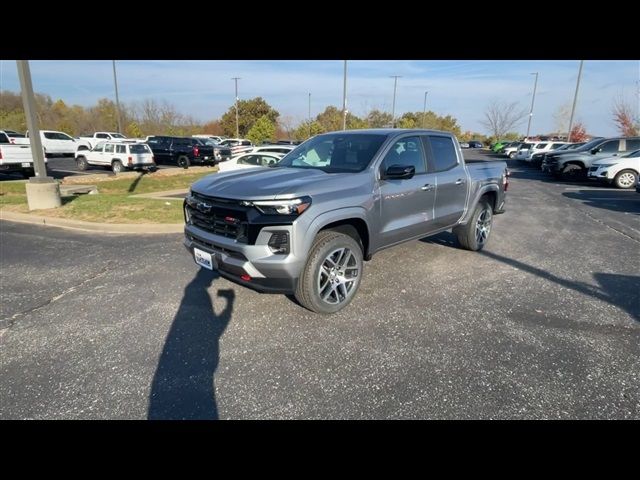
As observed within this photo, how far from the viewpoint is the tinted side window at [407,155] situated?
13.1ft

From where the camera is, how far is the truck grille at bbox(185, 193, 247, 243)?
311 centimetres

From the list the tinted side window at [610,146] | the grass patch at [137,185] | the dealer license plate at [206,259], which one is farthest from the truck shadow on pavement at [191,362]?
the tinted side window at [610,146]

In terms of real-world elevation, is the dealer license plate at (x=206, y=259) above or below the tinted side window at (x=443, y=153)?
below

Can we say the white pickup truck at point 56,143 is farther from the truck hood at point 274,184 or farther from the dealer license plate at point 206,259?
the dealer license plate at point 206,259

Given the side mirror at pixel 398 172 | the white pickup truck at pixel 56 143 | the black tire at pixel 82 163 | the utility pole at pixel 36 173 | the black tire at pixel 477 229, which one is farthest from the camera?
the white pickup truck at pixel 56 143

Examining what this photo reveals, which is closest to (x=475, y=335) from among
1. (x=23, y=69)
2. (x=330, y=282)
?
(x=330, y=282)

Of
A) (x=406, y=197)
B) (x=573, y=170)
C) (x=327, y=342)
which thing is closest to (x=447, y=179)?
(x=406, y=197)

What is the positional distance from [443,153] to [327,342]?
325cm

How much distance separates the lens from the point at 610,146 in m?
15.5

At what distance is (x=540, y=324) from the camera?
3428 mm

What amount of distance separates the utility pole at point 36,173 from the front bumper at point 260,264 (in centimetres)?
720

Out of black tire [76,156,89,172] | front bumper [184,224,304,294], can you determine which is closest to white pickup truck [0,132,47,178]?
black tire [76,156,89,172]
